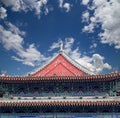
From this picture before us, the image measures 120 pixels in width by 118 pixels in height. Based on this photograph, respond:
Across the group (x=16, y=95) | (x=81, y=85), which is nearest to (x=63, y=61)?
(x=81, y=85)

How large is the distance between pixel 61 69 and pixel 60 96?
395 cm

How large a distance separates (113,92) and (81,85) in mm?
2595

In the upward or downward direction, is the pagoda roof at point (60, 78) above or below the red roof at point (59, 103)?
above

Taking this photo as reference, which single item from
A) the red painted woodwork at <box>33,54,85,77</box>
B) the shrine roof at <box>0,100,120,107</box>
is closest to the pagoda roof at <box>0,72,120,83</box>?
the shrine roof at <box>0,100,120,107</box>

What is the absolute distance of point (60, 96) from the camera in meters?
18.6

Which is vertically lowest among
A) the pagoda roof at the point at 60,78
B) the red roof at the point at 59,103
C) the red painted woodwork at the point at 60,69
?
the red roof at the point at 59,103

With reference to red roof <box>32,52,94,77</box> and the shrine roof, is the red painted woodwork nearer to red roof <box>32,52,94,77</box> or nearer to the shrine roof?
red roof <box>32,52,94,77</box>

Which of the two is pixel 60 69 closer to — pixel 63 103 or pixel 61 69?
pixel 61 69

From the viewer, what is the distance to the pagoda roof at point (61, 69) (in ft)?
70.6

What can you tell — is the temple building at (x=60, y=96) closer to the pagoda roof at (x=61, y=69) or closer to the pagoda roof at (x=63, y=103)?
the pagoda roof at (x=63, y=103)

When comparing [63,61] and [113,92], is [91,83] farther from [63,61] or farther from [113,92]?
[63,61]

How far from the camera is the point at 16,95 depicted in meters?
18.9

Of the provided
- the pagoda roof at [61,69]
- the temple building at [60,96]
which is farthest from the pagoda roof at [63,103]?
the pagoda roof at [61,69]

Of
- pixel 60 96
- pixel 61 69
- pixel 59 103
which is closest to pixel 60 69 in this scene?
pixel 61 69
